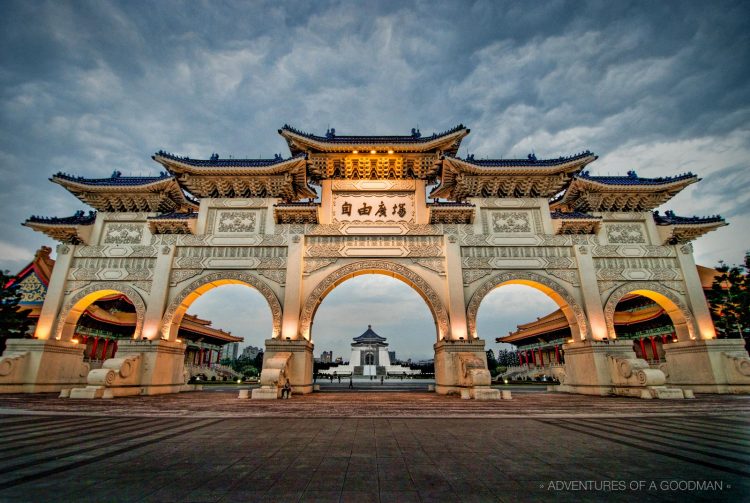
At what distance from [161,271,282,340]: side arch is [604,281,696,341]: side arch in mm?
12494

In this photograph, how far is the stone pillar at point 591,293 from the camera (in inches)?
508

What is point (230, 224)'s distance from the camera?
14.3 metres

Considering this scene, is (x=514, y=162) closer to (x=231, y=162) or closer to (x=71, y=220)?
(x=231, y=162)

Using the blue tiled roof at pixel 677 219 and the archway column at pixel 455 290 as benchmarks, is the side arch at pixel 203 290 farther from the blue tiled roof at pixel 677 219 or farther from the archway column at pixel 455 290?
the blue tiled roof at pixel 677 219

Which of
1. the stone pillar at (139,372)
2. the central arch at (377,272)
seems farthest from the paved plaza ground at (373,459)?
the central arch at (377,272)

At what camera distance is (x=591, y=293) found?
13281 mm

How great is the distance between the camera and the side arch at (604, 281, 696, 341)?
1315cm

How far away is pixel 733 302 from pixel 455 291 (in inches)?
454

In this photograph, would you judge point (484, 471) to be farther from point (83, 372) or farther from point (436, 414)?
point (83, 372)

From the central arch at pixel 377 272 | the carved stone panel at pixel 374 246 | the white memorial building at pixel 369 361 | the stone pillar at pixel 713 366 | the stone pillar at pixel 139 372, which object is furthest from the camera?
the white memorial building at pixel 369 361

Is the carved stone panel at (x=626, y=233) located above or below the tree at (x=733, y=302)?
above

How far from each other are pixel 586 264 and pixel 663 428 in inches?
373

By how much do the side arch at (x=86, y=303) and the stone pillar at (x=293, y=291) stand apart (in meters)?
5.49

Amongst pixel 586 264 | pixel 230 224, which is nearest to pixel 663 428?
pixel 586 264
